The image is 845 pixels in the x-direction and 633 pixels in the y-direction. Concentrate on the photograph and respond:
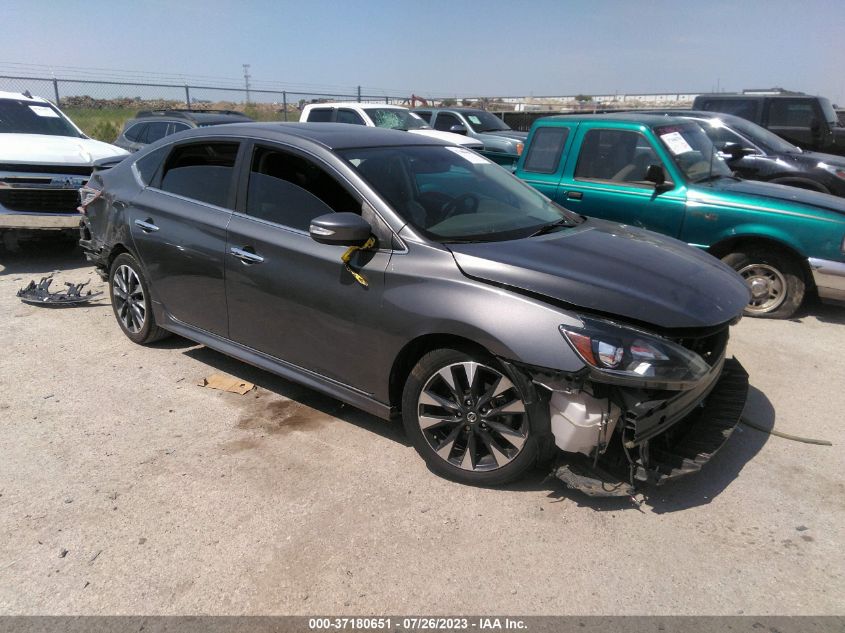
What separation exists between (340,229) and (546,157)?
13.4ft

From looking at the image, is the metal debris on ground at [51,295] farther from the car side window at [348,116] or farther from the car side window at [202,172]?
the car side window at [348,116]

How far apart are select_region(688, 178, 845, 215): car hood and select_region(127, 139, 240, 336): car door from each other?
423 centimetres

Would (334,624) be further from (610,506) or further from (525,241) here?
(525,241)

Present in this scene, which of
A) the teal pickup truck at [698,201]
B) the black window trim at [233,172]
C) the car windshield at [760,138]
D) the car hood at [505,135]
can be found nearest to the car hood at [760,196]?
the teal pickup truck at [698,201]

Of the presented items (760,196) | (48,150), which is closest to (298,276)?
(760,196)

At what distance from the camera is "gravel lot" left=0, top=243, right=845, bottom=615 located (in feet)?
8.25

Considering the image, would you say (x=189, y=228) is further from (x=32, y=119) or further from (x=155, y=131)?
(x=155, y=131)

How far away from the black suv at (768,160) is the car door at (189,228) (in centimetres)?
660

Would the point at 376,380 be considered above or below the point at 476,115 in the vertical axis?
below

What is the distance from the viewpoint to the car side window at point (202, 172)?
13.4ft

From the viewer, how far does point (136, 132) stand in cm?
1222

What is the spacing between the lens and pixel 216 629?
7.71 feet

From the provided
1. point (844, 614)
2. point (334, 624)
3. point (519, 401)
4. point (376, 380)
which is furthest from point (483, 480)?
point (844, 614)

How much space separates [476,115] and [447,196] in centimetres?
1369
